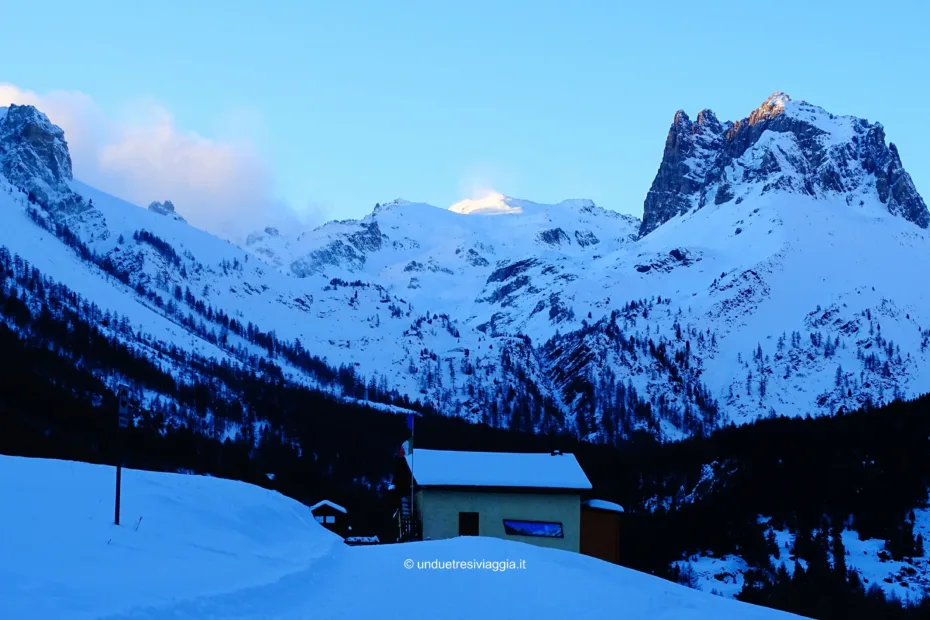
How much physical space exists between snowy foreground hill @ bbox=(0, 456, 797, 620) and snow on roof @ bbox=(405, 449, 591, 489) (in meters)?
17.9

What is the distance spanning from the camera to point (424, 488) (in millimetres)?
43938

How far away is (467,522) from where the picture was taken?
44125mm

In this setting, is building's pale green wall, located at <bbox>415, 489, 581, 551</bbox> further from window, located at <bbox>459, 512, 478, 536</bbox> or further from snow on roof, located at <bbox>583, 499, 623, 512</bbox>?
snow on roof, located at <bbox>583, 499, 623, 512</bbox>

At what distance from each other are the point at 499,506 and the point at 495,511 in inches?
11.4

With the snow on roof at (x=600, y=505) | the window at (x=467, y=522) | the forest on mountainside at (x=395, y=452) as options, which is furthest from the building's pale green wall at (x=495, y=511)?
the forest on mountainside at (x=395, y=452)

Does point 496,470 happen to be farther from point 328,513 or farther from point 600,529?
point 328,513

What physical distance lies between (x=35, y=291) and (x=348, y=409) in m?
66.2

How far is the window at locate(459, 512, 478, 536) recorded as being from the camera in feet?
144

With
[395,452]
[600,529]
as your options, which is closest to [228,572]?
[600,529]

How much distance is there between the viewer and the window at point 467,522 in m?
44.0

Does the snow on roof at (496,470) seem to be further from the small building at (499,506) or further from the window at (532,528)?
the window at (532,528)

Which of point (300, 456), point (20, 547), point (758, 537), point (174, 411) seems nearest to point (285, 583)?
point (20, 547)

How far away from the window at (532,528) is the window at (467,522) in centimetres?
139

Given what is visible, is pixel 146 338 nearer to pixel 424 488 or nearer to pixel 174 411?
pixel 174 411
